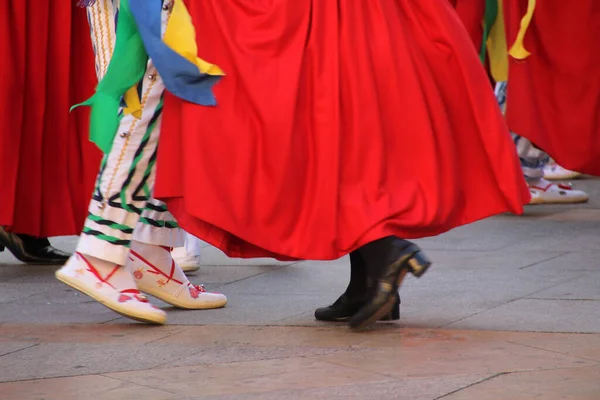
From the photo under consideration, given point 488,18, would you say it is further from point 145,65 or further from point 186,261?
point 145,65

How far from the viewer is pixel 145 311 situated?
3.78m

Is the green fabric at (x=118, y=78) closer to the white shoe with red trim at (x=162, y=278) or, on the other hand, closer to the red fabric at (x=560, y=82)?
the white shoe with red trim at (x=162, y=278)

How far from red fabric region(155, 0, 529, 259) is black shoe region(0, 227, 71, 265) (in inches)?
65.3

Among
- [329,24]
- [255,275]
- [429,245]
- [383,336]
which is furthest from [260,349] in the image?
[429,245]

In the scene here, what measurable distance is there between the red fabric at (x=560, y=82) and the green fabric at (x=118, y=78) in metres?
2.60

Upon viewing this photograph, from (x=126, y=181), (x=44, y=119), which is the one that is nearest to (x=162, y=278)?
(x=126, y=181)

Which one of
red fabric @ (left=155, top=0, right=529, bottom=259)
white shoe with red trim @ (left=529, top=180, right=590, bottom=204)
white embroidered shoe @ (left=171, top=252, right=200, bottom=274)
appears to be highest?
red fabric @ (left=155, top=0, right=529, bottom=259)

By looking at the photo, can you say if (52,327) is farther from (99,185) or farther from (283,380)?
(283,380)

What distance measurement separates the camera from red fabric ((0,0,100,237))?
4.93 metres

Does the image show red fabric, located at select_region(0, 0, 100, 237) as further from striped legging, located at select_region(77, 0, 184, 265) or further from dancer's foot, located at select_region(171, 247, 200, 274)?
striped legging, located at select_region(77, 0, 184, 265)

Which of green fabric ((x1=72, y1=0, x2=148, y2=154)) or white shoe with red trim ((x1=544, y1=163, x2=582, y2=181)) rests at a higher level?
green fabric ((x1=72, y1=0, x2=148, y2=154))

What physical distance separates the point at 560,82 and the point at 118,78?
284 centimetres

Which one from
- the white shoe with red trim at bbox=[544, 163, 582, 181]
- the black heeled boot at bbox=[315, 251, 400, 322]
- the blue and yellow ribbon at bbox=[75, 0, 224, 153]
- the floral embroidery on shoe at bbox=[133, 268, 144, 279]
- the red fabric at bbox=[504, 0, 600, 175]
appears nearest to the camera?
the blue and yellow ribbon at bbox=[75, 0, 224, 153]

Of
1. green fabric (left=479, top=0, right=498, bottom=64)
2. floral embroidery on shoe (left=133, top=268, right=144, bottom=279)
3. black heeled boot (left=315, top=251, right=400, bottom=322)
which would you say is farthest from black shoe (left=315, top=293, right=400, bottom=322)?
green fabric (left=479, top=0, right=498, bottom=64)
